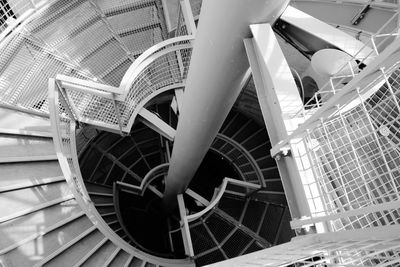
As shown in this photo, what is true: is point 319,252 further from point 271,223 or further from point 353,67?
point 271,223

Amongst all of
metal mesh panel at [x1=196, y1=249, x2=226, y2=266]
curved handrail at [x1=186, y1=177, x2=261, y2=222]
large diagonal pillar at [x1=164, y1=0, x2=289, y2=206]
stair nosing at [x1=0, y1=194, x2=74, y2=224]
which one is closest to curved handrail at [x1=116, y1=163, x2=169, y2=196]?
curved handrail at [x1=186, y1=177, x2=261, y2=222]

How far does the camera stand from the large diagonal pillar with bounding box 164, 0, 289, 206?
2.00 metres

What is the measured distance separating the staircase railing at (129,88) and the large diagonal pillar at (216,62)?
131cm

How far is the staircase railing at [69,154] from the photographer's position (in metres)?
4.19

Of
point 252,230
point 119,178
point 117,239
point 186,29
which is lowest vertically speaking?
point 117,239

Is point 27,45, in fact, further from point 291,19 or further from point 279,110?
point 279,110

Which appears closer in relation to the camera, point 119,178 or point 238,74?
point 238,74

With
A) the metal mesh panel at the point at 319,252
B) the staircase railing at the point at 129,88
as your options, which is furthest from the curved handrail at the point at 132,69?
the metal mesh panel at the point at 319,252

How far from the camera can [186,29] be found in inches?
215

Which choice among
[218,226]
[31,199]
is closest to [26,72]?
[31,199]

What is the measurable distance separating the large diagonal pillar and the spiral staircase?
0.81m

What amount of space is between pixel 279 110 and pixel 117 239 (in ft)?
10.7

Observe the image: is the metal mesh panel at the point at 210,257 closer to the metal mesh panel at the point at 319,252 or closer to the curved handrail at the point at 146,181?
the curved handrail at the point at 146,181

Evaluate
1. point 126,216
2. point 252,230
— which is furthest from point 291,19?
point 126,216
